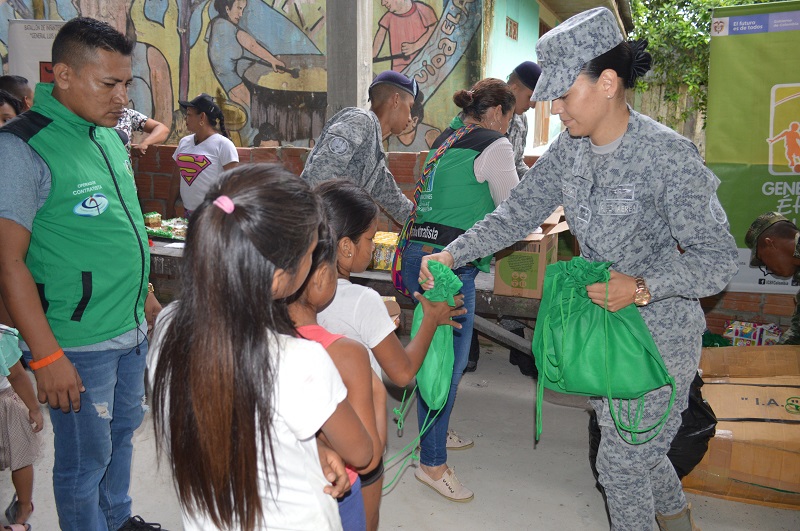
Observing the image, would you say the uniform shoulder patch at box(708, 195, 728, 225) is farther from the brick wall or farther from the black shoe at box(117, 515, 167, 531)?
the brick wall

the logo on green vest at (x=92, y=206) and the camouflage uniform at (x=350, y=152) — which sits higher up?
the camouflage uniform at (x=350, y=152)

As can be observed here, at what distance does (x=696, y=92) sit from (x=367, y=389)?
42.7 ft

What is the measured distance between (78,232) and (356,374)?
125 centimetres

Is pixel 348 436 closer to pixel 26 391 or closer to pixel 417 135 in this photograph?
pixel 26 391

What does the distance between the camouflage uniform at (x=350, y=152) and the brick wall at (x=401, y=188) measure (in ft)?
4.34

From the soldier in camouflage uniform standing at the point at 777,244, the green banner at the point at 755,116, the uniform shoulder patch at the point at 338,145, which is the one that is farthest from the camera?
the green banner at the point at 755,116

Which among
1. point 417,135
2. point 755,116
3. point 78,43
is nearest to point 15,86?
point 78,43

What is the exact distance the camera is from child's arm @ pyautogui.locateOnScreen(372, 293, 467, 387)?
206 centimetres

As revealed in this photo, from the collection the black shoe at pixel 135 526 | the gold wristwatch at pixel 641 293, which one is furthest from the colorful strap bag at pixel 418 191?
the black shoe at pixel 135 526

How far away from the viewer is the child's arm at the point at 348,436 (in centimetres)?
143

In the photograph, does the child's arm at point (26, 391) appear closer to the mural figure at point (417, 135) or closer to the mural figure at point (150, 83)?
the mural figure at point (417, 135)

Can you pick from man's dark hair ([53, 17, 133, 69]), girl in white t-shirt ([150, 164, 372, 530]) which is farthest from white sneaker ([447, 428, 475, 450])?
man's dark hair ([53, 17, 133, 69])

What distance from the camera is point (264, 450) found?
1350 mm

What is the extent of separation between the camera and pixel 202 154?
525cm
